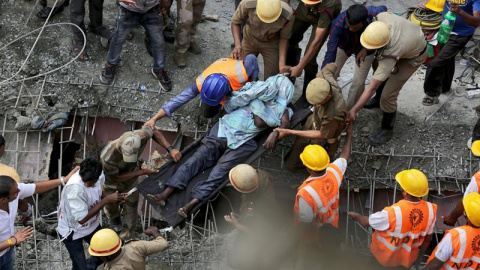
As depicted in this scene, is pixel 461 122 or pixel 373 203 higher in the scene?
pixel 461 122

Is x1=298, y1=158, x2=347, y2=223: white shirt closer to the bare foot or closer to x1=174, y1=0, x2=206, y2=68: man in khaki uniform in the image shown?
the bare foot

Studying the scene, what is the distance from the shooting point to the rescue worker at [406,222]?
541 centimetres

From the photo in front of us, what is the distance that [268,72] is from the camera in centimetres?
748

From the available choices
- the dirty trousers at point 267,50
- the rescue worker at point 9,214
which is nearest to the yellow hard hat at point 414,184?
the dirty trousers at point 267,50

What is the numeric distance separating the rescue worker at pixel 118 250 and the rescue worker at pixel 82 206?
0.46 metres

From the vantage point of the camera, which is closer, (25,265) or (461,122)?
(25,265)

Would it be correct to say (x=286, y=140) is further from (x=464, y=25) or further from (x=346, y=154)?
(x=464, y=25)

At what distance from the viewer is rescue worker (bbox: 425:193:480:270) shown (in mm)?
5164

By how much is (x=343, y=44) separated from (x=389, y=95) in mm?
→ 833

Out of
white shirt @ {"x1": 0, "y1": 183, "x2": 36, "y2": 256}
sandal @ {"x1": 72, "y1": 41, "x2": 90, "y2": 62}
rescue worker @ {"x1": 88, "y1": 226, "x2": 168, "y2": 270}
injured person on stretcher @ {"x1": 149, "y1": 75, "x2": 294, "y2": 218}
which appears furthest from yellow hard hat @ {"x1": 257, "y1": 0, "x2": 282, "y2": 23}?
white shirt @ {"x1": 0, "y1": 183, "x2": 36, "y2": 256}

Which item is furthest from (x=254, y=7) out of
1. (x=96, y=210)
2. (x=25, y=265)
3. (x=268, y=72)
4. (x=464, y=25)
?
(x=25, y=265)

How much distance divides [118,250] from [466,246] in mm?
3004

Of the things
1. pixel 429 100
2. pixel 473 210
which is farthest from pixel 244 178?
pixel 429 100

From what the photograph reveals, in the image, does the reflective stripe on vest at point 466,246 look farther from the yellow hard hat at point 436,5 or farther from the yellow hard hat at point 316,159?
the yellow hard hat at point 436,5
